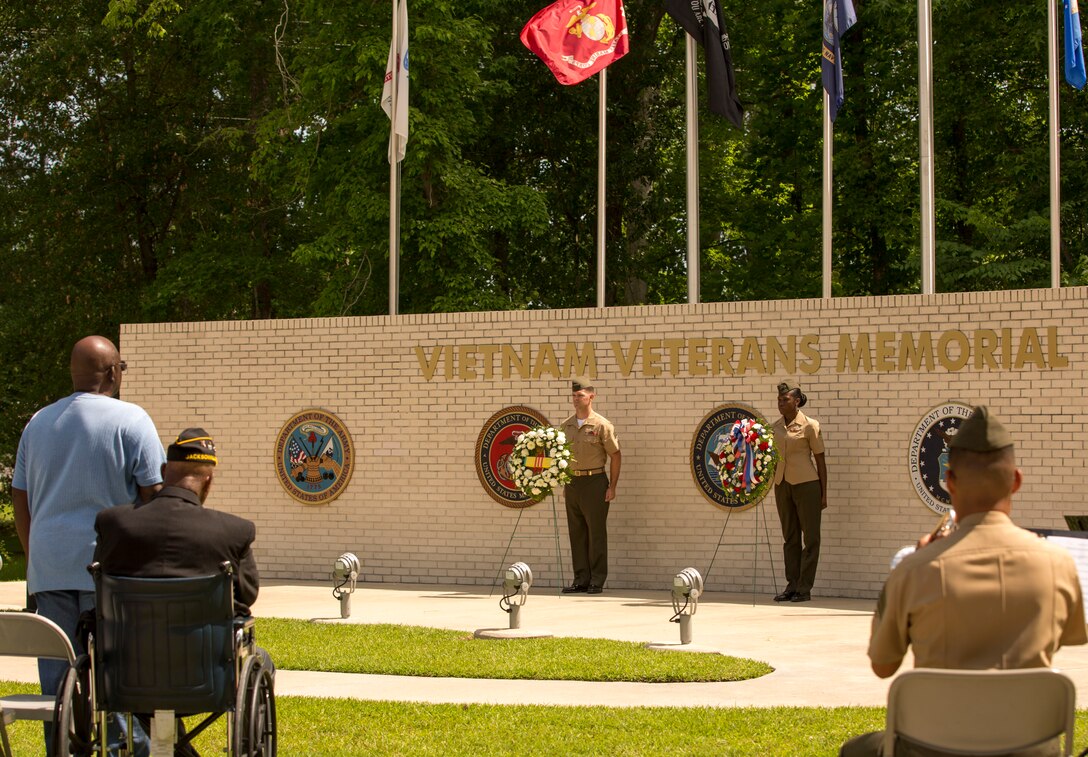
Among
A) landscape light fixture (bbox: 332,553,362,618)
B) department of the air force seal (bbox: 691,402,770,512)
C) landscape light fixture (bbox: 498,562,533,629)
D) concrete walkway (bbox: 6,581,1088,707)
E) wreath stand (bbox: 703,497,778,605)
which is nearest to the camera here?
concrete walkway (bbox: 6,581,1088,707)

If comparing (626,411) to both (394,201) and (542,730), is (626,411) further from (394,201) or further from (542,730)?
(542,730)

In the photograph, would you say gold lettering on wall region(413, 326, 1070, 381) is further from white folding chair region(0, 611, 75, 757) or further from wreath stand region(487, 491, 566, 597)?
white folding chair region(0, 611, 75, 757)

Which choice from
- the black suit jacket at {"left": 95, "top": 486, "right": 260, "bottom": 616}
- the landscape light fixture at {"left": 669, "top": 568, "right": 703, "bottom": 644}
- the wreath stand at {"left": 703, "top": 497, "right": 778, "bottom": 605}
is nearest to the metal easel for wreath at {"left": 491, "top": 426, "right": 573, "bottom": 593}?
the wreath stand at {"left": 703, "top": 497, "right": 778, "bottom": 605}

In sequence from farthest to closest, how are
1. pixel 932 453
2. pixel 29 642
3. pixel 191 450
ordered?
1. pixel 932 453
2. pixel 191 450
3. pixel 29 642

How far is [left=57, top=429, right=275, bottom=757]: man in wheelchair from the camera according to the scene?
221 inches

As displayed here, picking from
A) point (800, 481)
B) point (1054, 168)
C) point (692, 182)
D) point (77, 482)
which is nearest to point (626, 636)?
point (800, 481)

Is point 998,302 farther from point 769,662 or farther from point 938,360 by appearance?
point 769,662

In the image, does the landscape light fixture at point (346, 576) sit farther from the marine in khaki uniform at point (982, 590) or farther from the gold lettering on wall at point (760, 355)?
the marine in khaki uniform at point (982, 590)

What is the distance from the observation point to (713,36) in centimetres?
1647

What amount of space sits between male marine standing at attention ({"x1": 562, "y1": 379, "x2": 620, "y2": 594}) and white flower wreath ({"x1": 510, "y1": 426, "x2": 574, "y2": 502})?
34cm

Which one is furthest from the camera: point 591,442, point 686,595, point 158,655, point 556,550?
point 556,550

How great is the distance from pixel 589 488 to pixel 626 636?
326 centimetres

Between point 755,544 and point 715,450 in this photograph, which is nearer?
point 755,544

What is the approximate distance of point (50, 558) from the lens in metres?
6.14
